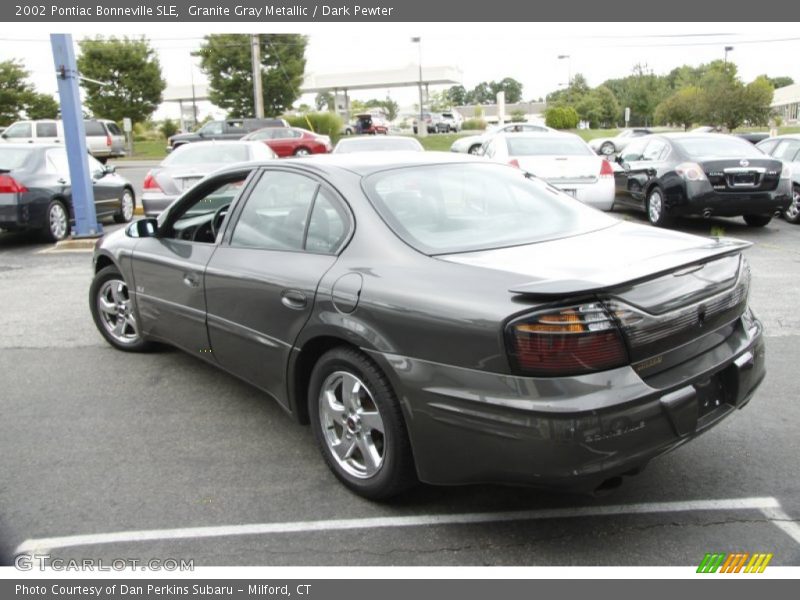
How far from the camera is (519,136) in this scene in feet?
38.3

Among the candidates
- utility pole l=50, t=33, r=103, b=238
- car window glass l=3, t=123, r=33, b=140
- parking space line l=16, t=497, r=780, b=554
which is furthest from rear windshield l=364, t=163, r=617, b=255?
car window glass l=3, t=123, r=33, b=140

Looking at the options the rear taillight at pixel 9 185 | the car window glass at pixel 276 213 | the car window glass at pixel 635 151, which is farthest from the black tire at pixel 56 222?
the car window glass at pixel 635 151

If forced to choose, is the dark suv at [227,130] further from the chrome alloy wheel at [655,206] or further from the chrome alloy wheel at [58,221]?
the chrome alloy wheel at [655,206]

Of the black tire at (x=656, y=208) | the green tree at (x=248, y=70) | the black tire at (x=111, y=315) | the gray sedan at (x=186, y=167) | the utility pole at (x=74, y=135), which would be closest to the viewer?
the black tire at (x=111, y=315)

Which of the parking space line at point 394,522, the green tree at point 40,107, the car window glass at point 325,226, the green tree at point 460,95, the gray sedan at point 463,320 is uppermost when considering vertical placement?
the green tree at point 460,95

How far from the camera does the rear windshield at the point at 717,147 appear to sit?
10.5m

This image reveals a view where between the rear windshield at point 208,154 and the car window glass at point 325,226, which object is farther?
the rear windshield at point 208,154

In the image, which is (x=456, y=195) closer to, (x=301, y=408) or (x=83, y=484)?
A: (x=301, y=408)

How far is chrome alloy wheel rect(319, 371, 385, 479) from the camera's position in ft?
10.5

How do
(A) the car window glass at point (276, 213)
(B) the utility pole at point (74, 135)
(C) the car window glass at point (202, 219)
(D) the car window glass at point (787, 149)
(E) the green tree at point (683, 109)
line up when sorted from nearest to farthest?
(A) the car window glass at point (276, 213), (C) the car window glass at point (202, 219), (B) the utility pole at point (74, 135), (D) the car window glass at point (787, 149), (E) the green tree at point (683, 109)

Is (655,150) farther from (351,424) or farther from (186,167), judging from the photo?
(351,424)

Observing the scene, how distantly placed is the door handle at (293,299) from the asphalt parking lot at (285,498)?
0.87 m

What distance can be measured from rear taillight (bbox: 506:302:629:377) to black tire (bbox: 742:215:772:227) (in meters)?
9.81

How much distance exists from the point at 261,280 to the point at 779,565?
263 centimetres
